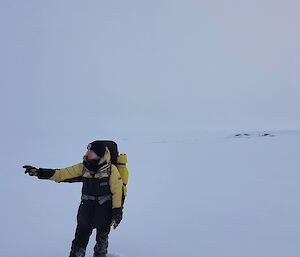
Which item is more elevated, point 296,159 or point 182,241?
point 296,159

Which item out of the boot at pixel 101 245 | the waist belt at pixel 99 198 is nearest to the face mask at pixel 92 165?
the waist belt at pixel 99 198

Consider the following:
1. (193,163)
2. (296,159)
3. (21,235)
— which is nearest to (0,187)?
(21,235)

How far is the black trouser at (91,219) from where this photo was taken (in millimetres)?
5383

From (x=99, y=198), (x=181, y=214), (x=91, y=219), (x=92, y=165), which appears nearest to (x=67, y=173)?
(x=92, y=165)

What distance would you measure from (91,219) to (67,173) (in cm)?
74

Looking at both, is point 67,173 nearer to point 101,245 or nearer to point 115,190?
point 115,190

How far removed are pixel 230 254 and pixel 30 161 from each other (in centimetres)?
1660

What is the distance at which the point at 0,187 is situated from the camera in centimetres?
1325

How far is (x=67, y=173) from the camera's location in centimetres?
548

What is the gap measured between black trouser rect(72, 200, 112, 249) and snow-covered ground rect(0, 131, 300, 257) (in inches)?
34.8

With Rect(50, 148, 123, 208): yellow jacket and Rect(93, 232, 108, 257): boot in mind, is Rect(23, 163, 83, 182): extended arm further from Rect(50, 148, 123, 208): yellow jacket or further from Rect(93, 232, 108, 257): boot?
Rect(93, 232, 108, 257): boot

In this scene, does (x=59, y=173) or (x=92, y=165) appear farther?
(x=59, y=173)

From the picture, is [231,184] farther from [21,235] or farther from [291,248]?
[21,235]

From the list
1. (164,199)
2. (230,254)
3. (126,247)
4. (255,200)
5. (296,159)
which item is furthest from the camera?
(296,159)
